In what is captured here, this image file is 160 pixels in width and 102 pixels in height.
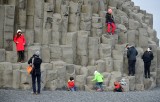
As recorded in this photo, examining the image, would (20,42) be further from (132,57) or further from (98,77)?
(132,57)

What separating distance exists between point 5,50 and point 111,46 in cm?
913

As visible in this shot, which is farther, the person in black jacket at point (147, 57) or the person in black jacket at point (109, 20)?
the person in black jacket at point (147, 57)

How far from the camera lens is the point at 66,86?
37.9 m

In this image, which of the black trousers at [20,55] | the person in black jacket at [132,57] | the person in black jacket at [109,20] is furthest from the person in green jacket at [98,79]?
the person in black jacket at [109,20]

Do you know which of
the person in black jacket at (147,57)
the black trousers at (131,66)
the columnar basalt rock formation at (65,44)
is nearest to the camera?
the columnar basalt rock formation at (65,44)

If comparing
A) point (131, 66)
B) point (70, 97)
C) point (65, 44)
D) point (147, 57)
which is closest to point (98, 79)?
point (65, 44)

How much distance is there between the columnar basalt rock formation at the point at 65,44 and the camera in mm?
36922

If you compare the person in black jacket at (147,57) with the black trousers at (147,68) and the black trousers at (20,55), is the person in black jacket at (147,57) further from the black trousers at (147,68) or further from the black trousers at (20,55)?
the black trousers at (20,55)

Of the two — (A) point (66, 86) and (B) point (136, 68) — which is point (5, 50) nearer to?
(A) point (66, 86)

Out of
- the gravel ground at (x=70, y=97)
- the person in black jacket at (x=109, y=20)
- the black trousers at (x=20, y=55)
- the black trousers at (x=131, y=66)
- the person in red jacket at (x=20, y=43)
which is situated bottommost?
the gravel ground at (x=70, y=97)

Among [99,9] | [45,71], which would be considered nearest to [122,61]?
[99,9]

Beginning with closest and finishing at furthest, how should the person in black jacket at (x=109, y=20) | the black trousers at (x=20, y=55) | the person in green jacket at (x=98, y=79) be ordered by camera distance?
the black trousers at (x=20, y=55) → the person in green jacket at (x=98, y=79) → the person in black jacket at (x=109, y=20)

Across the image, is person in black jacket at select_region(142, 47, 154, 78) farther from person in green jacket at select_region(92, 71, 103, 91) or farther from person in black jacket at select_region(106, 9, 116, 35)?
person in green jacket at select_region(92, 71, 103, 91)

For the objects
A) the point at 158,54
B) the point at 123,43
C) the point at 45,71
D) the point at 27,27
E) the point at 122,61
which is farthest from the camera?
the point at 158,54
